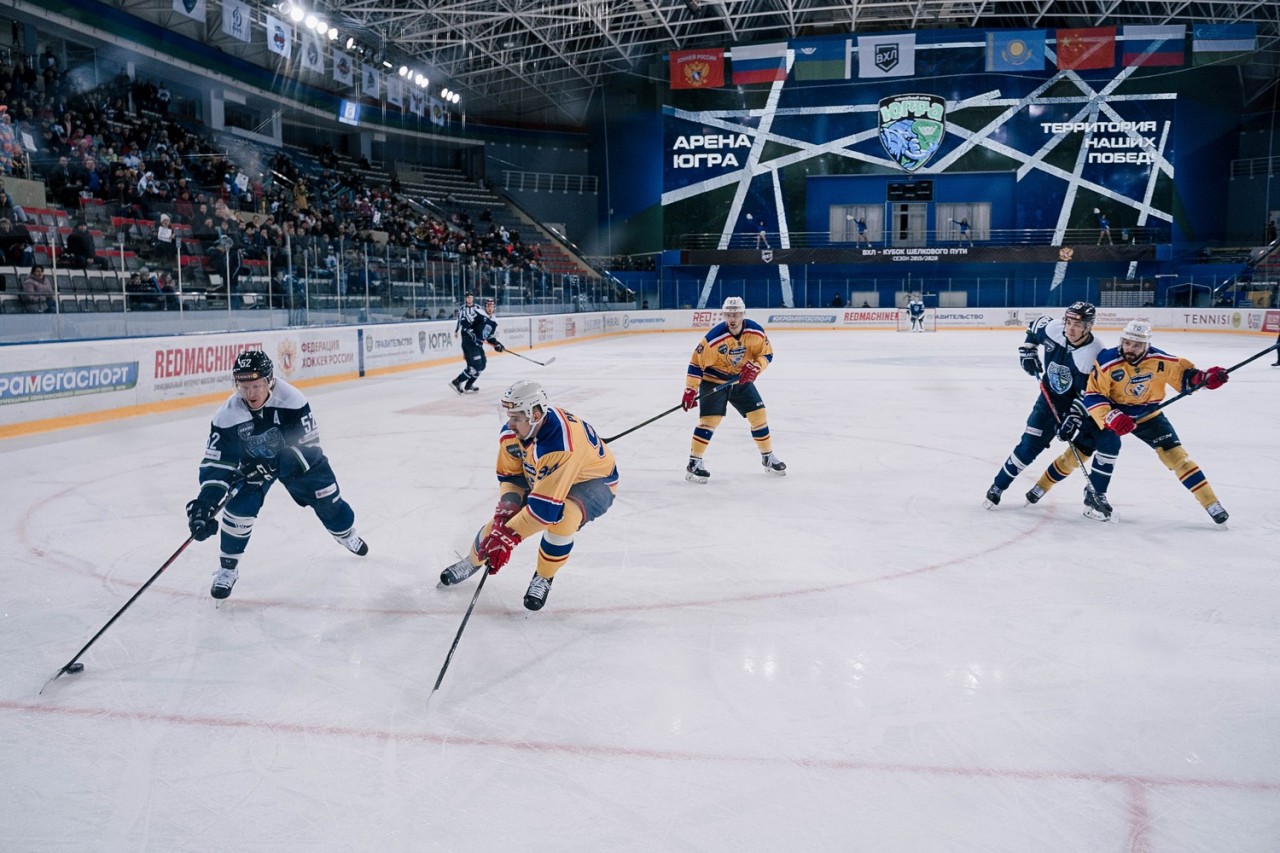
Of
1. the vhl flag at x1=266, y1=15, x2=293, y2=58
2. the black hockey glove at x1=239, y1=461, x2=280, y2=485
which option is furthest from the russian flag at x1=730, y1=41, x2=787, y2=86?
the black hockey glove at x1=239, y1=461, x2=280, y2=485

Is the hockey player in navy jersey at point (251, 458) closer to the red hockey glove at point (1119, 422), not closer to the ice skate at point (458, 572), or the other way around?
the ice skate at point (458, 572)

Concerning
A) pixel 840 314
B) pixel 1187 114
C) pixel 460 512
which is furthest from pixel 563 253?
pixel 460 512

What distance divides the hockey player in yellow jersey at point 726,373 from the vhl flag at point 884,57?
28612mm

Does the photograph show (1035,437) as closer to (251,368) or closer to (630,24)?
(251,368)

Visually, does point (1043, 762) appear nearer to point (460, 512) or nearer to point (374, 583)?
point (374, 583)

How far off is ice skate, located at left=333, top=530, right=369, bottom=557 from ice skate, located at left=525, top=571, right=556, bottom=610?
1256mm

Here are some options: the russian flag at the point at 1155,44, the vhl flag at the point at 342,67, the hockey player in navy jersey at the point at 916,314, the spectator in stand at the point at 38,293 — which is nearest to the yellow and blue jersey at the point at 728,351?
the spectator in stand at the point at 38,293

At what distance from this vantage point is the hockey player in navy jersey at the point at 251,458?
4.07m

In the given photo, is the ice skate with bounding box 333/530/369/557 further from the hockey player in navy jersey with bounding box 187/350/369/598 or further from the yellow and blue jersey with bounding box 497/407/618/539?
the yellow and blue jersey with bounding box 497/407/618/539

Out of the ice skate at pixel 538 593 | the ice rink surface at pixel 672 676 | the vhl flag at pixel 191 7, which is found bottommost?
the ice rink surface at pixel 672 676

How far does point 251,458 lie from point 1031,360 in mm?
5027

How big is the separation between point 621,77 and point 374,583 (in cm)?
3668

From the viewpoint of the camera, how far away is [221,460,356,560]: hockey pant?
4410 mm

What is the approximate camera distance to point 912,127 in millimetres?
34750
